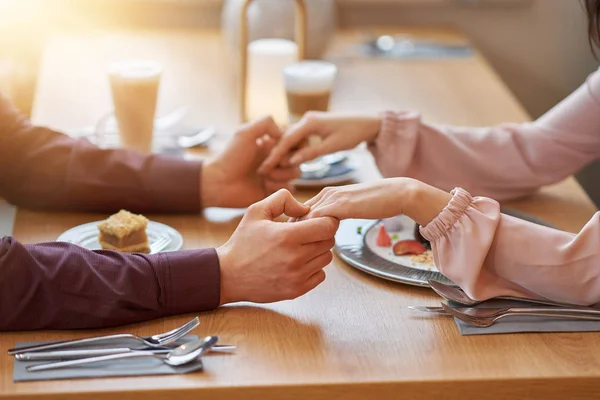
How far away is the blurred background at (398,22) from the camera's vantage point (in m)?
3.20

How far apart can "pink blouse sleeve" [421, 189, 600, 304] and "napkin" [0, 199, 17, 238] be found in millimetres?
758

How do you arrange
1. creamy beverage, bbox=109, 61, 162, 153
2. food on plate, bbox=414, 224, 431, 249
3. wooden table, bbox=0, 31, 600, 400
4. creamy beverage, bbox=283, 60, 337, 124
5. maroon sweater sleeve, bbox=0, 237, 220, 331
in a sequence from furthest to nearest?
creamy beverage, bbox=283, 60, 337, 124
creamy beverage, bbox=109, 61, 162, 153
food on plate, bbox=414, 224, 431, 249
maroon sweater sleeve, bbox=0, 237, 220, 331
wooden table, bbox=0, 31, 600, 400

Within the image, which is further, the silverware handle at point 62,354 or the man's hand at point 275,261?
the man's hand at point 275,261

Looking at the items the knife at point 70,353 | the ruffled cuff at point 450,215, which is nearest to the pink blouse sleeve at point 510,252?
the ruffled cuff at point 450,215

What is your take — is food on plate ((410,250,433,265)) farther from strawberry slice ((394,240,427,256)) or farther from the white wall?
the white wall

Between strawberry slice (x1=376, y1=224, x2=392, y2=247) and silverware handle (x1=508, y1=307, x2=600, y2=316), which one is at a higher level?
silverware handle (x1=508, y1=307, x2=600, y2=316)

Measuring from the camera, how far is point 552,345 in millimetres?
1064

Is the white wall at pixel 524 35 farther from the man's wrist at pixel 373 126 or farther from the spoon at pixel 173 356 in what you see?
the spoon at pixel 173 356

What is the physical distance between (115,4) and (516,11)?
1.47 m

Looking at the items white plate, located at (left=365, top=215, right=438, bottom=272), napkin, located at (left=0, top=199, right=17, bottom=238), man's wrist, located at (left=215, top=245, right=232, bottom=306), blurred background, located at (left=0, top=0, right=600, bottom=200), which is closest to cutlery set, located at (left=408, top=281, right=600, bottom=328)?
white plate, located at (left=365, top=215, right=438, bottom=272)

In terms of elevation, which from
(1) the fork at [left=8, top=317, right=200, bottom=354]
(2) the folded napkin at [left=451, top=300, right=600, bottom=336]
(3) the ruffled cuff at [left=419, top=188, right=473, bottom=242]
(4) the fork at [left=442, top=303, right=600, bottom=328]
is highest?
(3) the ruffled cuff at [left=419, top=188, right=473, bottom=242]

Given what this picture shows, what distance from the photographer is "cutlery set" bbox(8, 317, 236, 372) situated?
100 centimetres

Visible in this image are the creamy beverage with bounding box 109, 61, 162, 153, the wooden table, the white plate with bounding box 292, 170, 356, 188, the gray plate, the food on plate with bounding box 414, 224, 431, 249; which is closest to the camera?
the wooden table

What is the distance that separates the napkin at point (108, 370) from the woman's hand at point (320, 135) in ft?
1.96
